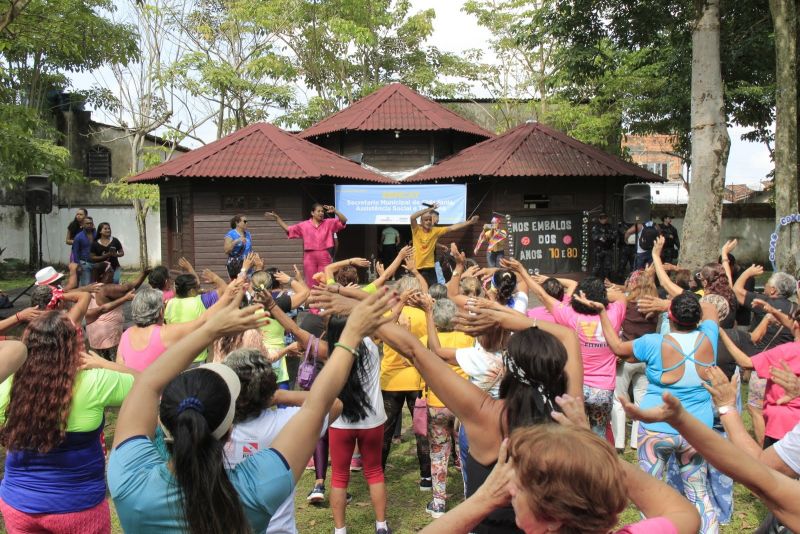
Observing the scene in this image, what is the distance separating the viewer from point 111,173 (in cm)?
3127

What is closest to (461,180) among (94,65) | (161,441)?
(161,441)

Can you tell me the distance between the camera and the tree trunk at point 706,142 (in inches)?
491

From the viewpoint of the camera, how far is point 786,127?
11.5 meters

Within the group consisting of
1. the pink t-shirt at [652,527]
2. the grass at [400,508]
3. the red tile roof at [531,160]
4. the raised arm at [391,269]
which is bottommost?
the grass at [400,508]

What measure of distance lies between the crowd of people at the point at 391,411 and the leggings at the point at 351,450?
0.01 meters

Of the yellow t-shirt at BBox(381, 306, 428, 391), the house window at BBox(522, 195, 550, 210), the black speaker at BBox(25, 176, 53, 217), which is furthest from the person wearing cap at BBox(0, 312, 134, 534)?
the house window at BBox(522, 195, 550, 210)

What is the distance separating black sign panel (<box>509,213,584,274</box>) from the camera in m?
17.3

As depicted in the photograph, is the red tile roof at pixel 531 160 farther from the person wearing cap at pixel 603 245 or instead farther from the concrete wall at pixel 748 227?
the concrete wall at pixel 748 227

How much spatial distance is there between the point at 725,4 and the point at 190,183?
14.0 m

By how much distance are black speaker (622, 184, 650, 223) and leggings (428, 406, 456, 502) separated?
11.3 meters

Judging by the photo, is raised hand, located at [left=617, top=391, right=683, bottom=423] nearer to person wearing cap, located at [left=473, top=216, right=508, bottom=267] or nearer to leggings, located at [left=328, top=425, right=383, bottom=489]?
leggings, located at [left=328, top=425, right=383, bottom=489]

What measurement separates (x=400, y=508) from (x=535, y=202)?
43.9ft

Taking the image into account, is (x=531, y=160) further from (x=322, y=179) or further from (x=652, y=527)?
(x=652, y=527)

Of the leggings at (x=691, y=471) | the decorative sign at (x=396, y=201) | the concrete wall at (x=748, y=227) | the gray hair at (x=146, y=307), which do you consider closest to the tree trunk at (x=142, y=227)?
the decorative sign at (x=396, y=201)
